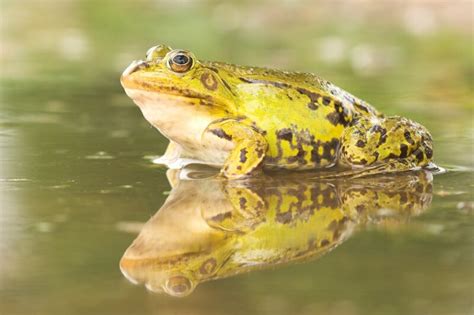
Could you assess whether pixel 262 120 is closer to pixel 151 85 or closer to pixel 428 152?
pixel 151 85

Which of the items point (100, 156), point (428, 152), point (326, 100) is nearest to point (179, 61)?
point (326, 100)

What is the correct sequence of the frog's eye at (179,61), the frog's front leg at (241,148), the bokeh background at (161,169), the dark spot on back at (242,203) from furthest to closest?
1. the frog's eye at (179,61)
2. the frog's front leg at (241,148)
3. the dark spot on back at (242,203)
4. the bokeh background at (161,169)

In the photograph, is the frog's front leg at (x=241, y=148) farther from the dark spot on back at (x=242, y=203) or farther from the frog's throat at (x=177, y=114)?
the dark spot on back at (x=242, y=203)

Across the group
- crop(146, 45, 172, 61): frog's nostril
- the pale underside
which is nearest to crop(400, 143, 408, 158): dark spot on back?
the pale underside

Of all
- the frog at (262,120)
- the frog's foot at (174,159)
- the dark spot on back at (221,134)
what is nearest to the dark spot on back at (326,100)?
the frog at (262,120)

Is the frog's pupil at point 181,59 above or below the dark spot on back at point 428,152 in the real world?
above

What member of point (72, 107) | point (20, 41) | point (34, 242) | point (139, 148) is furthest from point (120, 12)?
point (34, 242)
